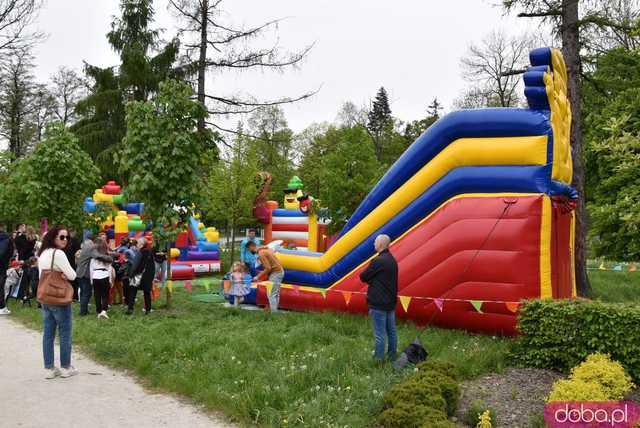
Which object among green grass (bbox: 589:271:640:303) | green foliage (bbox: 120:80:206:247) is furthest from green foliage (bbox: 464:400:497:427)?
green grass (bbox: 589:271:640:303)

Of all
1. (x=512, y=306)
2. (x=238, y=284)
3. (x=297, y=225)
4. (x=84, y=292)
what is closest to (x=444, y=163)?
(x=512, y=306)

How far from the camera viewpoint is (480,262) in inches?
299

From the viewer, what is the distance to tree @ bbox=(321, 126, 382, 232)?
1797cm

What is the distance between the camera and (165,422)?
4.96 meters

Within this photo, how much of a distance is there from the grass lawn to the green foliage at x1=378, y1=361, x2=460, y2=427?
0.25 metres

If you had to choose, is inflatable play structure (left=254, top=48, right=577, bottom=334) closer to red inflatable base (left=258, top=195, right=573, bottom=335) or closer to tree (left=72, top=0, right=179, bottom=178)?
red inflatable base (left=258, top=195, right=573, bottom=335)

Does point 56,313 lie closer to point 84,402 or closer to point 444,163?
point 84,402

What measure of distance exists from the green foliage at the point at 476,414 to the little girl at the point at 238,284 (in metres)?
6.66

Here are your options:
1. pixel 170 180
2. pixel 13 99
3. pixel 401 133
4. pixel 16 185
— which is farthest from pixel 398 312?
pixel 401 133

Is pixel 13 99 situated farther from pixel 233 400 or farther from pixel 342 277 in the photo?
pixel 233 400

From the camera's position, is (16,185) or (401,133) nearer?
(16,185)

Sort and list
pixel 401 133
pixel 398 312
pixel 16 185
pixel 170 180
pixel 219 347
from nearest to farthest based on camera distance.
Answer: pixel 219 347
pixel 398 312
pixel 170 180
pixel 16 185
pixel 401 133

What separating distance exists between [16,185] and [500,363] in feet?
43.4

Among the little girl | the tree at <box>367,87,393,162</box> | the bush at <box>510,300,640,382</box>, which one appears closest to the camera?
the bush at <box>510,300,640,382</box>
